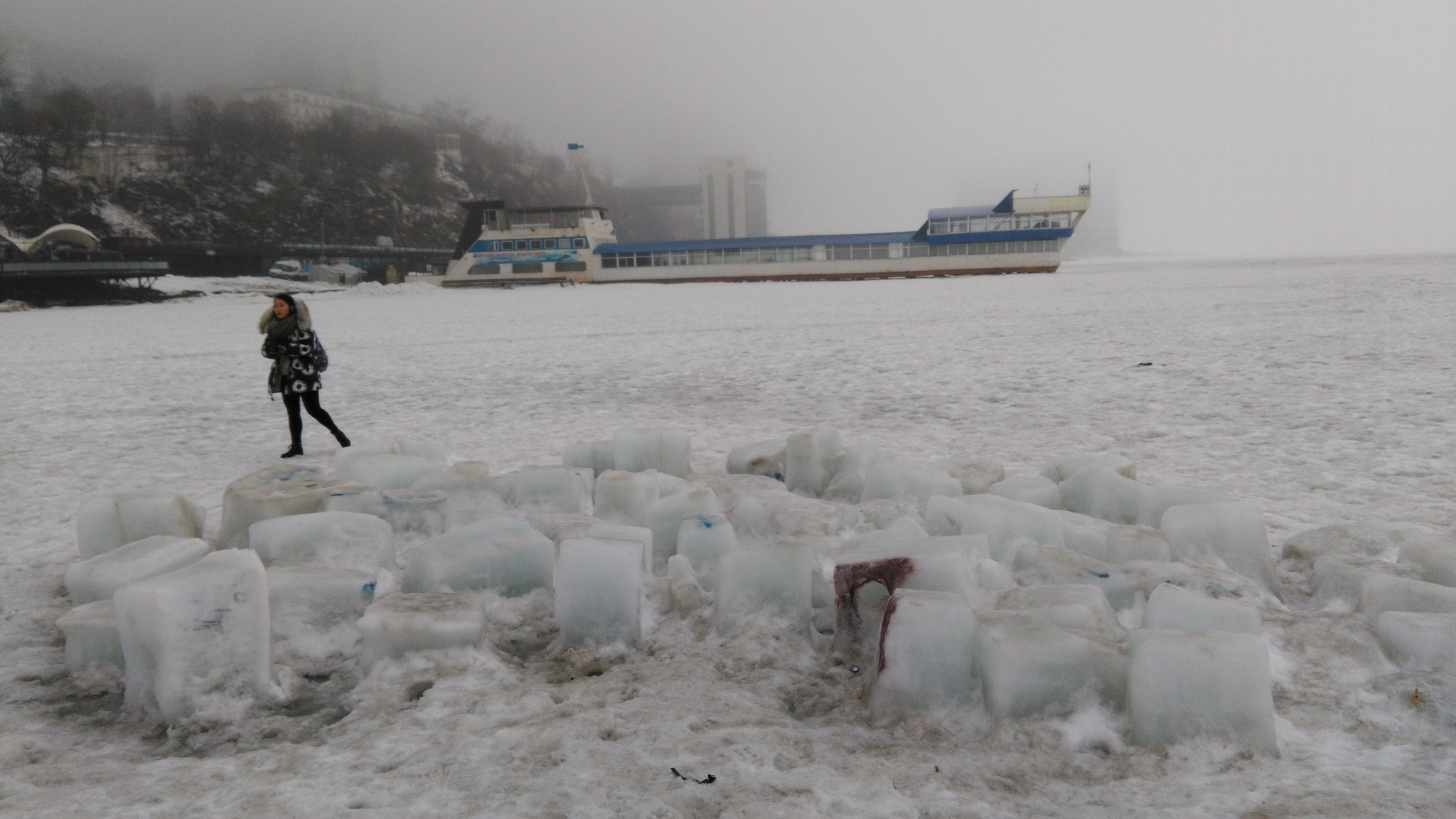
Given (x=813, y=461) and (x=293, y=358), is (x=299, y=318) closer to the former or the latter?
(x=293, y=358)

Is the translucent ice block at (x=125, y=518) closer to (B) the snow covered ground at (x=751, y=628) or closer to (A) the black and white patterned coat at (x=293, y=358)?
(B) the snow covered ground at (x=751, y=628)

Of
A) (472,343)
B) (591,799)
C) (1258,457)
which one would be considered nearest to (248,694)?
(591,799)

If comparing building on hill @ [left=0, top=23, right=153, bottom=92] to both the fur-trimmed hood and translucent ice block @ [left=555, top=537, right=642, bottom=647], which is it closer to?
the fur-trimmed hood

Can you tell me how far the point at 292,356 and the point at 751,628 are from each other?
13.3ft

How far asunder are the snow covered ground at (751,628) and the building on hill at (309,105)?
117m

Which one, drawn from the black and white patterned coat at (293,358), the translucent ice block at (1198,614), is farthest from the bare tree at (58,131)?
the translucent ice block at (1198,614)

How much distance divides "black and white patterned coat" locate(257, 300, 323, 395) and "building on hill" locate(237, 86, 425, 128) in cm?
12138

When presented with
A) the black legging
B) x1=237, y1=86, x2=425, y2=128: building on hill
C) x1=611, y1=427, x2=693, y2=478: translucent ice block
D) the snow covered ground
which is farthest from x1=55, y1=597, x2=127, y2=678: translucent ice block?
x1=237, y1=86, x2=425, y2=128: building on hill

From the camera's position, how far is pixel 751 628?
2.36 m

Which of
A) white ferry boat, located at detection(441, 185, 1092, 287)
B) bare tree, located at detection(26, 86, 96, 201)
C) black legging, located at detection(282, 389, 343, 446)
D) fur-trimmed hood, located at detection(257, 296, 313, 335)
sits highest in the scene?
bare tree, located at detection(26, 86, 96, 201)

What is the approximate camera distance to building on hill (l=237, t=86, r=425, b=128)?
111m

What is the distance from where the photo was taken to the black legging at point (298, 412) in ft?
16.7

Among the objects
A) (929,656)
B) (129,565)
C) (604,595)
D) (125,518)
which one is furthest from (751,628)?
(125,518)

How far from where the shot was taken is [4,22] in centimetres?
9750
